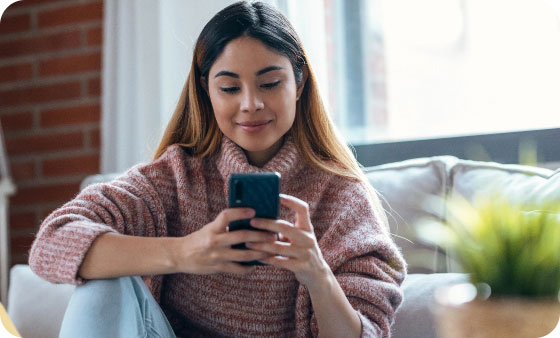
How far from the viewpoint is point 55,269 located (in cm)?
108

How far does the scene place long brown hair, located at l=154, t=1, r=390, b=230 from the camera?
49.6 inches

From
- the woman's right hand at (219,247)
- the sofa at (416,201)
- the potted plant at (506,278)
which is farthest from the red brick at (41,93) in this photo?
the potted plant at (506,278)

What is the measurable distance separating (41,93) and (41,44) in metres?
0.18

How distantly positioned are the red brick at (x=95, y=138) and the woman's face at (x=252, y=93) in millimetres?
1135

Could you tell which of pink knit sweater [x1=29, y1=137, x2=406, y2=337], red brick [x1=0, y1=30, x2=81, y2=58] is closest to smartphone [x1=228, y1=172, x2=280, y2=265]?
pink knit sweater [x1=29, y1=137, x2=406, y2=337]

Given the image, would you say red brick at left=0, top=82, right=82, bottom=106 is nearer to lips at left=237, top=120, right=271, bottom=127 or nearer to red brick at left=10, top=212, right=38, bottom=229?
red brick at left=10, top=212, right=38, bottom=229

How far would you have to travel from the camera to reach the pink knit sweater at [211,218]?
1.12m

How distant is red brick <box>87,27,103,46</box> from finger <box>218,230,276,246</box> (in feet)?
5.11

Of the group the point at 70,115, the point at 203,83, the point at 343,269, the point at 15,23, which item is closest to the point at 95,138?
the point at 70,115

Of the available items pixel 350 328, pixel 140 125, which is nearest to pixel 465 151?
pixel 350 328

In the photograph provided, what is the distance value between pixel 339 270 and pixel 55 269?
0.50 m

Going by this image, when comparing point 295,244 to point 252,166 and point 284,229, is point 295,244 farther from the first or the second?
point 252,166

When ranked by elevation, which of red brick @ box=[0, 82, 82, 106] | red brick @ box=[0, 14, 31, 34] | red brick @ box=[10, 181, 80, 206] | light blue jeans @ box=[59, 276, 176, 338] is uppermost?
red brick @ box=[0, 14, 31, 34]

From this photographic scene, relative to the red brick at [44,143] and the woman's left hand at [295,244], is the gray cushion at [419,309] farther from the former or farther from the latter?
the red brick at [44,143]
